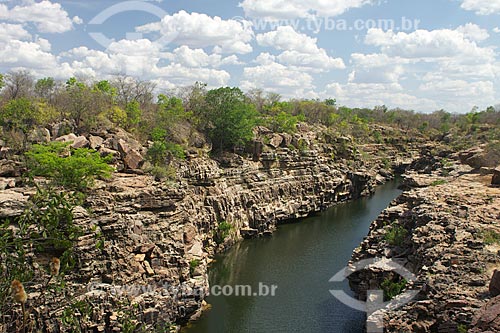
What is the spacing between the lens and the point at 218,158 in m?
38.8

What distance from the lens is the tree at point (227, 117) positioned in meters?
38.8

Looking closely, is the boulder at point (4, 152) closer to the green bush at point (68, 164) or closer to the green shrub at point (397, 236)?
→ the green bush at point (68, 164)

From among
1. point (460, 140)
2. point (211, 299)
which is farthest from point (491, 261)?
point (460, 140)

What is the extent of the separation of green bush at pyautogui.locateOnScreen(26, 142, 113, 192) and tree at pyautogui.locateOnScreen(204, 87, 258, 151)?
15670 mm

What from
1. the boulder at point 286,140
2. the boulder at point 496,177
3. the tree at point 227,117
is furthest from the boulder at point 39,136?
the boulder at point 496,177

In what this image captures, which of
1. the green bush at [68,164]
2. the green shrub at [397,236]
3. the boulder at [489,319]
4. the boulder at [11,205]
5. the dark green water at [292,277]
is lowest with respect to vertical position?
the dark green water at [292,277]

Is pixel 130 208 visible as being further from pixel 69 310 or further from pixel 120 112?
pixel 69 310

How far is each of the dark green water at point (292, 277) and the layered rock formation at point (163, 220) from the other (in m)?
1.57

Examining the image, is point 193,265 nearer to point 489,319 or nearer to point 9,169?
point 9,169

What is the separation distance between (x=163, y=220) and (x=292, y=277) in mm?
9906

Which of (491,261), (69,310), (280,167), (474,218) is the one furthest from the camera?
(280,167)

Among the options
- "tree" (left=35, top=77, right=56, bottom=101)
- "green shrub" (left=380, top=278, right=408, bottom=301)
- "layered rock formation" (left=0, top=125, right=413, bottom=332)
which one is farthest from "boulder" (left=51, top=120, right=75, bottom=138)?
"green shrub" (left=380, top=278, right=408, bottom=301)

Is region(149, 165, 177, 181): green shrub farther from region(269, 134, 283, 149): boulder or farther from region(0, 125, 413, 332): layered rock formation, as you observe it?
region(269, 134, 283, 149): boulder

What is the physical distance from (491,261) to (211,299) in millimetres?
15718
